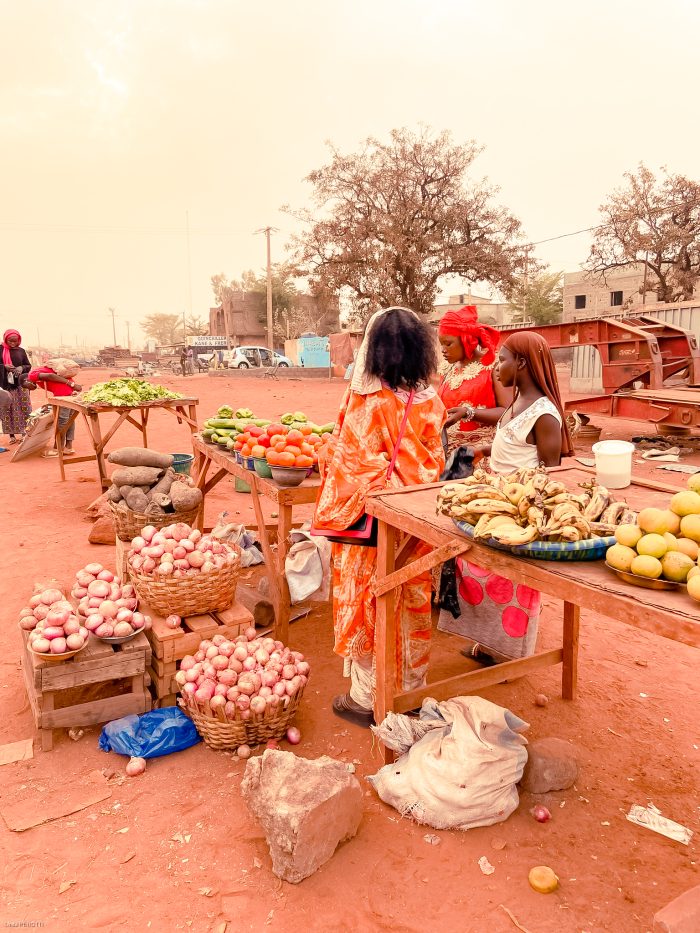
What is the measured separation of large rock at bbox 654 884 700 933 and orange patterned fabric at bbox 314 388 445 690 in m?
1.54

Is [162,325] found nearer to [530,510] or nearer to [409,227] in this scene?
[409,227]

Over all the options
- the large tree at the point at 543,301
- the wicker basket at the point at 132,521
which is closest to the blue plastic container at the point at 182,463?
the wicker basket at the point at 132,521

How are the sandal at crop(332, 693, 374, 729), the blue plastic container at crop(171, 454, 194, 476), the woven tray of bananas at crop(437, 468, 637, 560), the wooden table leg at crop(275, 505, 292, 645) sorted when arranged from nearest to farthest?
the woven tray of bananas at crop(437, 468, 637, 560)
the sandal at crop(332, 693, 374, 729)
the wooden table leg at crop(275, 505, 292, 645)
the blue plastic container at crop(171, 454, 194, 476)

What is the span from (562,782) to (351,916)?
43.4 inches

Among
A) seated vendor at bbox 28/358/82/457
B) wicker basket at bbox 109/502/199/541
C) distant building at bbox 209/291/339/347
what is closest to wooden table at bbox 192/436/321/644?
wicker basket at bbox 109/502/199/541

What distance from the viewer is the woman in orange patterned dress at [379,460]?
2793 millimetres

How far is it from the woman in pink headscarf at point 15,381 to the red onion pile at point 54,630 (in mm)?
8557

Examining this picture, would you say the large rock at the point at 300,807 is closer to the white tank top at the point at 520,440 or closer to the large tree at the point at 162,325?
the white tank top at the point at 520,440

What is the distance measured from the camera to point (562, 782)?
2.69 metres

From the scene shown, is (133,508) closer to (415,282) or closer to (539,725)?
(539,725)

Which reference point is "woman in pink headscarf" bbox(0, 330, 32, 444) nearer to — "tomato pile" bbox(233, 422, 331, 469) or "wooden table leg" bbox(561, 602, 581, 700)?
"tomato pile" bbox(233, 422, 331, 469)

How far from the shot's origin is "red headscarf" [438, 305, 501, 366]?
4.10 metres

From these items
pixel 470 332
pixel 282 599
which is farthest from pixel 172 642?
pixel 470 332

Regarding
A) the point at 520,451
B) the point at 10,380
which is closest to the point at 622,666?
the point at 520,451
